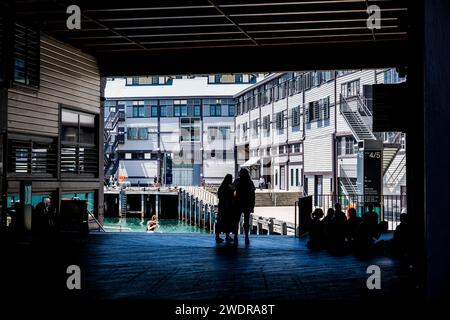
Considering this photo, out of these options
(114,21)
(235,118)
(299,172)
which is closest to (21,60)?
(114,21)

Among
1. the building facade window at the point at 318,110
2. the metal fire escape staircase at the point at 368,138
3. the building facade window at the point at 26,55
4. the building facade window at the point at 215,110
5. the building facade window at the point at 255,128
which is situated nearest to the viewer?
the building facade window at the point at 26,55

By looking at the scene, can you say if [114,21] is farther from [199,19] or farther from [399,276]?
[399,276]

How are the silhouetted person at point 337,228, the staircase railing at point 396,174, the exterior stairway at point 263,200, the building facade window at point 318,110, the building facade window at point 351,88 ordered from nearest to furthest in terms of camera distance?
the silhouetted person at point 337,228 → the staircase railing at point 396,174 → the building facade window at point 351,88 → the building facade window at point 318,110 → the exterior stairway at point 263,200

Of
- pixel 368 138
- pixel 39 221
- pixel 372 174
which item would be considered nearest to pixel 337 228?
pixel 39 221

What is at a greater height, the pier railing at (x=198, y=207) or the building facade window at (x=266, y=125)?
the building facade window at (x=266, y=125)

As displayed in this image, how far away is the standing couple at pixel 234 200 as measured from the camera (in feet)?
41.2

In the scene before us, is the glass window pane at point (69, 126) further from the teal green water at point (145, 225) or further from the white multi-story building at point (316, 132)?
the teal green water at point (145, 225)

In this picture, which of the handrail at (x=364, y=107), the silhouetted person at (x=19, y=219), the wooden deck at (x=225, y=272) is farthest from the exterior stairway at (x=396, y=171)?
the silhouetted person at (x=19, y=219)

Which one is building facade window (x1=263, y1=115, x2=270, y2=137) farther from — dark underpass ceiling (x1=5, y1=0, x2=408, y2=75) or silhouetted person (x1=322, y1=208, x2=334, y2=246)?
silhouetted person (x1=322, y1=208, x2=334, y2=246)

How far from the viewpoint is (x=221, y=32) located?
581 inches

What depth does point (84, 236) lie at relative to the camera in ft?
43.4

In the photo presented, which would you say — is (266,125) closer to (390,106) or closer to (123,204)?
(123,204)

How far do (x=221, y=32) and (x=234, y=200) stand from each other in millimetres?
4670

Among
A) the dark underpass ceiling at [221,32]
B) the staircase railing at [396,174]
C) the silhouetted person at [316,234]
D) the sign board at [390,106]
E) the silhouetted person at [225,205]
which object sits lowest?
the silhouetted person at [316,234]
